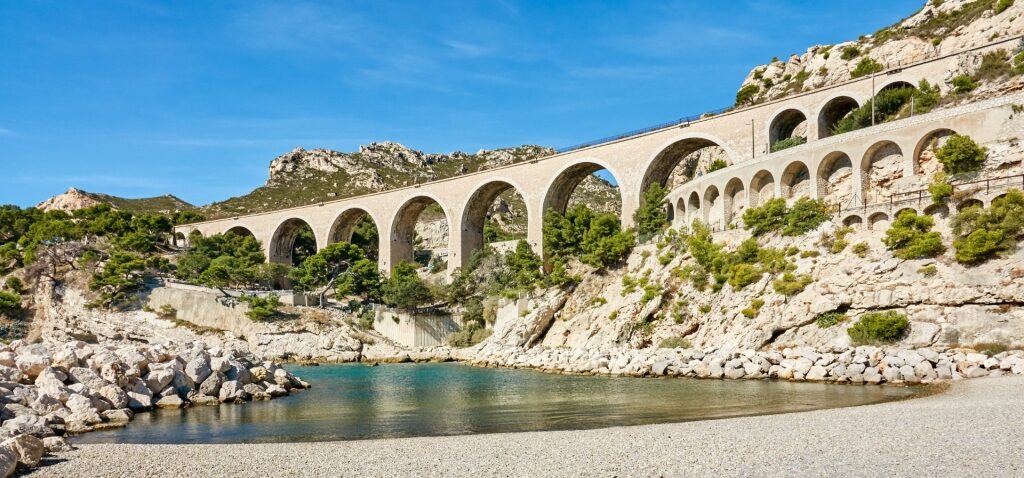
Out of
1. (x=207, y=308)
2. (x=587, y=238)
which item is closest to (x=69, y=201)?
(x=207, y=308)

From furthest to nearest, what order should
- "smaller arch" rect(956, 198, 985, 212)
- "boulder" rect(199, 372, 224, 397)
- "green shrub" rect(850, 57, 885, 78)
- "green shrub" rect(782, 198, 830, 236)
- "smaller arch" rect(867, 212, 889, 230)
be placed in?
"green shrub" rect(850, 57, 885, 78) < "green shrub" rect(782, 198, 830, 236) < "smaller arch" rect(867, 212, 889, 230) < "smaller arch" rect(956, 198, 985, 212) < "boulder" rect(199, 372, 224, 397)

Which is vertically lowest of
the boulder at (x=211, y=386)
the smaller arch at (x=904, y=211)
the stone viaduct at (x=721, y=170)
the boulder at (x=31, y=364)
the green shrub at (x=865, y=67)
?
the boulder at (x=211, y=386)

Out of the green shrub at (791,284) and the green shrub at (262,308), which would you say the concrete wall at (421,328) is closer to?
the green shrub at (262,308)

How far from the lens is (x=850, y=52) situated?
138 ft

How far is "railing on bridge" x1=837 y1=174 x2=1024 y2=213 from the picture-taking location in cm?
2148

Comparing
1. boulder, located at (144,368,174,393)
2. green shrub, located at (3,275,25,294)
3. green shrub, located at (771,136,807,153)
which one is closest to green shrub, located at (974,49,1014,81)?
green shrub, located at (771,136,807,153)

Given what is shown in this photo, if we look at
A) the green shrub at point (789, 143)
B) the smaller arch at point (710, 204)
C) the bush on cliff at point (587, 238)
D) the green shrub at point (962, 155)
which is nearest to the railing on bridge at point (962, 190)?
the green shrub at point (962, 155)

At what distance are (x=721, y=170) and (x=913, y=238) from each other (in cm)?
1105

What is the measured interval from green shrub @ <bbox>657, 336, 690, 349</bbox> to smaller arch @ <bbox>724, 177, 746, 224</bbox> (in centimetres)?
729

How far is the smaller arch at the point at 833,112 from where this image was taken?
3198cm

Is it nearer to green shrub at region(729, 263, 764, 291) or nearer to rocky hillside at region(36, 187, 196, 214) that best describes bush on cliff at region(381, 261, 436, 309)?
green shrub at region(729, 263, 764, 291)

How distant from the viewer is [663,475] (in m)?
8.23

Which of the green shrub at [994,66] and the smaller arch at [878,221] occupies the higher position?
the green shrub at [994,66]

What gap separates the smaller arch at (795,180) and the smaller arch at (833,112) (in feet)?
12.8
